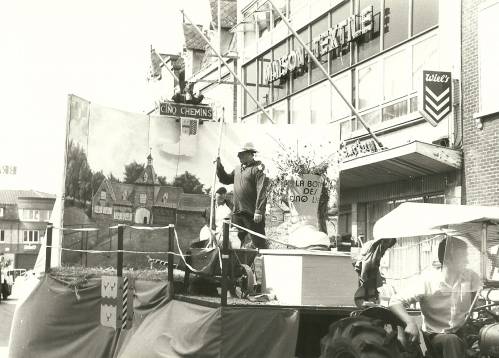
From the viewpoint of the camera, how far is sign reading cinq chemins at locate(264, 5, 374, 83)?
18000 millimetres

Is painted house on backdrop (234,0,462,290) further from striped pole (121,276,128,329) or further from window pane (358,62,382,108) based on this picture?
striped pole (121,276,128,329)

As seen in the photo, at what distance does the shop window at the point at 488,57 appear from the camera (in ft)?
45.3

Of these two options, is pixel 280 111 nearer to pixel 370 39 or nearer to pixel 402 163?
pixel 370 39

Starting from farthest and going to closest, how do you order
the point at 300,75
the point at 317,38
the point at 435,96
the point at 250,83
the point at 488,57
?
the point at 250,83 < the point at 300,75 < the point at 317,38 < the point at 435,96 < the point at 488,57

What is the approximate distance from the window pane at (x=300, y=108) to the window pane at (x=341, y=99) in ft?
4.39

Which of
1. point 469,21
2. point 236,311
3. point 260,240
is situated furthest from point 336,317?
point 469,21

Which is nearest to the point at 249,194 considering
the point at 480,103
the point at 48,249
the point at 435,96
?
the point at 48,249

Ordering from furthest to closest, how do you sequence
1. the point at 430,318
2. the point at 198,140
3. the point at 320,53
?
the point at 320,53
the point at 198,140
the point at 430,318

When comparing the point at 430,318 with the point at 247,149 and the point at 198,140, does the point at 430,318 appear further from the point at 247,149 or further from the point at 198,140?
the point at 198,140

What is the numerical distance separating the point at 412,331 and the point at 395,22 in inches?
498

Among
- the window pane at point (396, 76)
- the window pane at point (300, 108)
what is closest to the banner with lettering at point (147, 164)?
the window pane at point (396, 76)

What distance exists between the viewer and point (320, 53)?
65.4 ft

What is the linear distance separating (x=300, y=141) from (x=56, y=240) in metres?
4.70

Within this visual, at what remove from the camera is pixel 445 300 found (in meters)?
5.38
